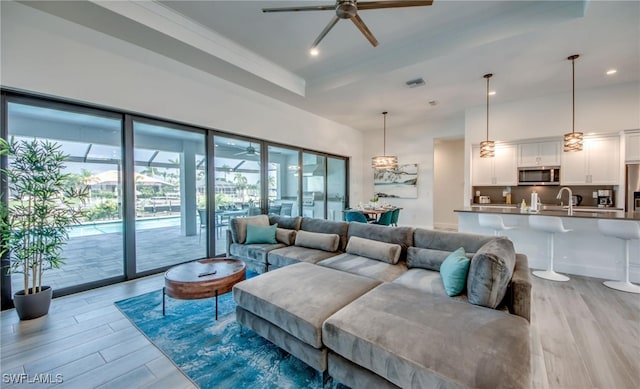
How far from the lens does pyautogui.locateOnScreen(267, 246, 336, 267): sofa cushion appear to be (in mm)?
3389

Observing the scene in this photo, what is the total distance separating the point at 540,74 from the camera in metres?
4.34

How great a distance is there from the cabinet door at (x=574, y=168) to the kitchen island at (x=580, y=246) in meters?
1.51

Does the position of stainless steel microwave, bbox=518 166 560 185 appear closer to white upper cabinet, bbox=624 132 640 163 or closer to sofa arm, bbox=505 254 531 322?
white upper cabinet, bbox=624 132 640 163

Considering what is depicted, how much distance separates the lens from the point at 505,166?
6035mm

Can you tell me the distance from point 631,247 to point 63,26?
317 inches

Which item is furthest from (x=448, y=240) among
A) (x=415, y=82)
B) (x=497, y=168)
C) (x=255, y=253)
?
(x=497, y=168)

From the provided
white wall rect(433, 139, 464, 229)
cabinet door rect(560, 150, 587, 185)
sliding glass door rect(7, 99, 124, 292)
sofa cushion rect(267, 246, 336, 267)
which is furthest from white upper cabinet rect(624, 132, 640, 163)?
sliding glass door rect(7, 99, 124, 292)

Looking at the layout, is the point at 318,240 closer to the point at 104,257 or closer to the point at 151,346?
the point at 151,346

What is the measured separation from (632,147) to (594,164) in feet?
1.82

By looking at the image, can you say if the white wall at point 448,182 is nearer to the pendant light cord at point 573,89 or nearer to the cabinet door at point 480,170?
the cabinet door at point 480,170

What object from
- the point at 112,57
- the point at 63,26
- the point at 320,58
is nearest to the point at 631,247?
the point at 320,58

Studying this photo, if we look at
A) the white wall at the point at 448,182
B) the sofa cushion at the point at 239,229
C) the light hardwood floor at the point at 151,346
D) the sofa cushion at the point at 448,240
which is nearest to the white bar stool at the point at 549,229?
the light hardwood floor at the point at 151,346

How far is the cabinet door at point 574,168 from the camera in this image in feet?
17.1

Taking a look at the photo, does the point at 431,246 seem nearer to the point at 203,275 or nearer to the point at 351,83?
the point at 203,275
